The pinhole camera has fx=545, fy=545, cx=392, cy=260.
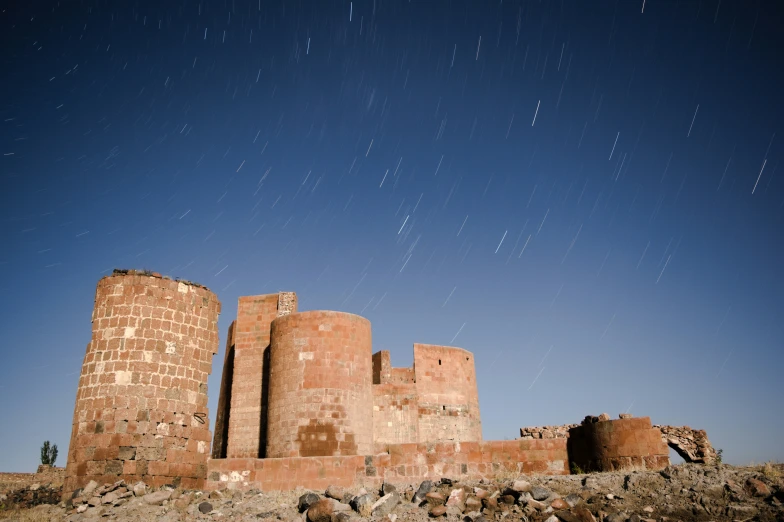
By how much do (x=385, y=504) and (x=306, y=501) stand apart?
1551mm

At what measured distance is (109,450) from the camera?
11.3 metres

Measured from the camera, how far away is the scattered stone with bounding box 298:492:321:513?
382 inches

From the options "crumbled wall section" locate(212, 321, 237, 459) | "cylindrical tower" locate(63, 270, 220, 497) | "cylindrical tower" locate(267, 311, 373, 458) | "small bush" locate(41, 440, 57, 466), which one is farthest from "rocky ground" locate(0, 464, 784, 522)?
"small bush" locate(41, 440, 57, 466)

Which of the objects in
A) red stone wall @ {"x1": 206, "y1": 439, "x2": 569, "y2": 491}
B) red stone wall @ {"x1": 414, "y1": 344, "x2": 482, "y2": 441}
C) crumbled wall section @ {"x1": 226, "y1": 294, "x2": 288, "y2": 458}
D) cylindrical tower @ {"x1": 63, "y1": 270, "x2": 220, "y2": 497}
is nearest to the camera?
cylindrical tower @ {"x1": 63, "y1": 270, "x2": 220, "y2": 497}

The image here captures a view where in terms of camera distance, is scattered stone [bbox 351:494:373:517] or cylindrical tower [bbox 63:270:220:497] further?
cylindrical tower [bbox 63:270:220:497]

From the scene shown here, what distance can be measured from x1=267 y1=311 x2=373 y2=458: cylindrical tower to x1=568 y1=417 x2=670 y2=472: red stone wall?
20.0 feet

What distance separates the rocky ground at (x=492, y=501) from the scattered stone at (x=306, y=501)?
33 mm

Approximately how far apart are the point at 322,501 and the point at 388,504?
117 cm

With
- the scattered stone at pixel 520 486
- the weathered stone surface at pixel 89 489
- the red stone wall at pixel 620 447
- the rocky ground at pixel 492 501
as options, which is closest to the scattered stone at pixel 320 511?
the rocky ground at pixel 492 501

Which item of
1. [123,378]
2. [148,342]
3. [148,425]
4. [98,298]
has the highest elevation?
[98,298]

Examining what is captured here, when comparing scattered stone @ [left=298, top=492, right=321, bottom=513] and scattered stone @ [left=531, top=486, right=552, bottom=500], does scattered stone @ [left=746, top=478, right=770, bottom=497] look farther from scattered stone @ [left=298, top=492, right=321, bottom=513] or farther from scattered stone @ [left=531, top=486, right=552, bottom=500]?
scattered stone @ [left=298, top=492, right=321, bottom=513]

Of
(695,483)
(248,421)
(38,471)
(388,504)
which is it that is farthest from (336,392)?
(38,471)

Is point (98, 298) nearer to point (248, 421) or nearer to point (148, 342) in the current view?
point (148, 342)

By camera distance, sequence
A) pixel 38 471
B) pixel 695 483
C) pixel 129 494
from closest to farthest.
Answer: pixel 695 483 → pixel 129 494 → pixel 38 471
